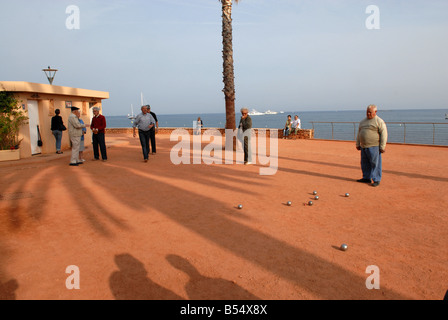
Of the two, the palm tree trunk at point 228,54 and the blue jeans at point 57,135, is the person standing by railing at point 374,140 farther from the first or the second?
the blue jeans at point 57,135

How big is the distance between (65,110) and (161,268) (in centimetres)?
1276

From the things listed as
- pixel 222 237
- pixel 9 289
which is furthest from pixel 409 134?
pixel 9 289

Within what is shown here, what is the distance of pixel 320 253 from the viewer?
13.2ft

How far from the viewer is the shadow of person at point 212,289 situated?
311 centimetres

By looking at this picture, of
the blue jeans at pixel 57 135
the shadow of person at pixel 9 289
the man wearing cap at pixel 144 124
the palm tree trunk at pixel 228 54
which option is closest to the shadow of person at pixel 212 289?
the shadow of person at pixel 9 289

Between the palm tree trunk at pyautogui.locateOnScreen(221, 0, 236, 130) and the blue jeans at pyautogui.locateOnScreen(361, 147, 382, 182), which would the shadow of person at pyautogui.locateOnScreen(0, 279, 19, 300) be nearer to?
the blue jeans at pyautogui.locateOnScreen(361, 147, 382, 182)

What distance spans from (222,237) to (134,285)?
157 cm

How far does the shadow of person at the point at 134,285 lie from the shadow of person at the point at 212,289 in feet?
0.60

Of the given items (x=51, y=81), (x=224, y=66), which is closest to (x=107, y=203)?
(x=224, y=66)

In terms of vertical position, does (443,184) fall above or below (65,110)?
below

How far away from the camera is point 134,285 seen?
3.31 m

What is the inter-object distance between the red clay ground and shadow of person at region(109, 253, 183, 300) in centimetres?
1

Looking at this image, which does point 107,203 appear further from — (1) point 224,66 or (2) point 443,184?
(1) point 224,66

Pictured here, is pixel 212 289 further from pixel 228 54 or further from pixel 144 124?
pixel 228 54
